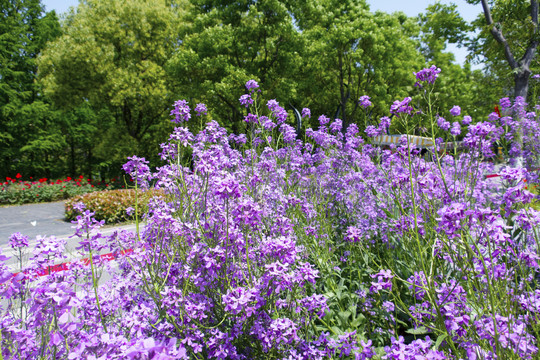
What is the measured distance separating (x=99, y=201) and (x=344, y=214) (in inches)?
330

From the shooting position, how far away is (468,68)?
3059 centimetres

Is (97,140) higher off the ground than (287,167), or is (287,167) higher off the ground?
(97,140)

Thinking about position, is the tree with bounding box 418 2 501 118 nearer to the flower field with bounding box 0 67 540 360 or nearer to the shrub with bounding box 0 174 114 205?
the flower field with bounding box 0 67 540 360

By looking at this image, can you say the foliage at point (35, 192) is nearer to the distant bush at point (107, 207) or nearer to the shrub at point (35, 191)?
the shrub at point (35, 191)

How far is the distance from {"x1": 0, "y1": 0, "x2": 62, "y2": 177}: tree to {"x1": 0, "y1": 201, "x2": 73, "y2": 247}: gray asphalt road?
8078 mm

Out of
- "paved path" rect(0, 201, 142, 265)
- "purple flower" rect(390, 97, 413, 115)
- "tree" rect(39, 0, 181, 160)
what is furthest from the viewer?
"tree" rect(39, 0, 181, 160)

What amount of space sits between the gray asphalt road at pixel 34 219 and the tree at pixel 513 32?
14.0m

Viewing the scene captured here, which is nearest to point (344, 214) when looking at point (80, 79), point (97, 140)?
point (80, 79)

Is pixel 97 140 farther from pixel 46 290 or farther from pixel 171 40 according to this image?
pixel 46 290

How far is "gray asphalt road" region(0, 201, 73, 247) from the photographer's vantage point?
7937mm

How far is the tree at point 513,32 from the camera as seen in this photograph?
10742 millimetres

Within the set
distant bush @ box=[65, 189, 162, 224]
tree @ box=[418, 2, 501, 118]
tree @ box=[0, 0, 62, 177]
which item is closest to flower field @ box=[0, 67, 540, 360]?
distant bush @ box=[65, 189, 162, 224]

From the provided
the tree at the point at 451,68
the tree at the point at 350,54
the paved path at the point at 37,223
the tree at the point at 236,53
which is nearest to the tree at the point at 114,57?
the tree at the point at 236,53

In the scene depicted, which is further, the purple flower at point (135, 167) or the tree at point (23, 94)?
the tree at point (23, 94)
